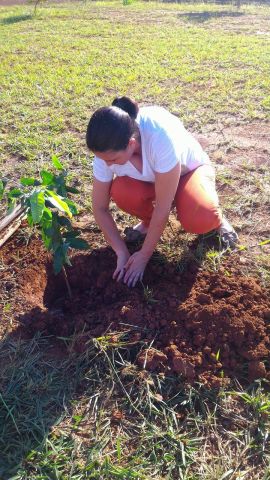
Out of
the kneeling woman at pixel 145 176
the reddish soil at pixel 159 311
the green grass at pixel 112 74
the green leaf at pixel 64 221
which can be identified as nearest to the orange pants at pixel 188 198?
the kneeling woman at pixel 145 176

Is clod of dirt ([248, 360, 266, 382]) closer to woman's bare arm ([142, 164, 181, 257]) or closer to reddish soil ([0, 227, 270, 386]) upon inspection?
reddish soil ([0, 227, 270, 386])

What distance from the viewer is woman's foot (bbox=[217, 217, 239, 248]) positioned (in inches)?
98.1

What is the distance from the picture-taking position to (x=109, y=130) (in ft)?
5.61

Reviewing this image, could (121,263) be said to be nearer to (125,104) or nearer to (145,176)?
(145,176)

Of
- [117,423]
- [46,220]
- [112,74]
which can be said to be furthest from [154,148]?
[112,74]

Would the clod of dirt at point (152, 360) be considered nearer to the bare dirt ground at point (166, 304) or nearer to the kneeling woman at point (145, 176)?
the bare dirt ground at point (166, 304)

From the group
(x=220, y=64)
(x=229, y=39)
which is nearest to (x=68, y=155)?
(x=220, y=64)

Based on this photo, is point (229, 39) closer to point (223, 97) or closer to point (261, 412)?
point (223, 97)

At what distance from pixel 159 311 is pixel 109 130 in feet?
2.79

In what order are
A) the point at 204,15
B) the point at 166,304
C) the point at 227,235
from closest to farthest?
1. the point at 166,304
2. the point at 227,235
3. the point at 204,15

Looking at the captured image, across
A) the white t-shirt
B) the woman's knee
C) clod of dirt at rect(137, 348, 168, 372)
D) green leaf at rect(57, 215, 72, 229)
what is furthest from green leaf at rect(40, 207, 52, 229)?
the woman's knee

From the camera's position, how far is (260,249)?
2.51 metres

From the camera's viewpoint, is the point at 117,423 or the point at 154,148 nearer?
the point at 117,423

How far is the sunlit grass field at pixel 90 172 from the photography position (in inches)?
64.1
